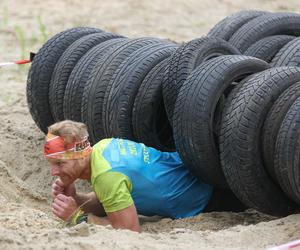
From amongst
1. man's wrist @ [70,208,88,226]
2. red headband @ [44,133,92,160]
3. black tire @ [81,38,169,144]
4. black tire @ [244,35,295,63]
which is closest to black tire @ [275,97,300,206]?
red headband @ [44,133,92,160]

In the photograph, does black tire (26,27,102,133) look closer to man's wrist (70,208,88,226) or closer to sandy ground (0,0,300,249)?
sandy ground (0,0,300,249)

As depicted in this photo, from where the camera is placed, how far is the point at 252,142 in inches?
261

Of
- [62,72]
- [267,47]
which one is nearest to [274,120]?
[267,47]

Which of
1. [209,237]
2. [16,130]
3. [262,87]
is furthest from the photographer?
[16,130]

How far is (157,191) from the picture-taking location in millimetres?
7320

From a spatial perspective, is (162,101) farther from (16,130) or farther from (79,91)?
(16,130)

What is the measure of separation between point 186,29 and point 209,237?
8.55 m

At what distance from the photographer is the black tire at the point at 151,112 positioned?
783cm

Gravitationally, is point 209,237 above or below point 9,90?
above

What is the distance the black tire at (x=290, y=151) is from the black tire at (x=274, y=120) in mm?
84

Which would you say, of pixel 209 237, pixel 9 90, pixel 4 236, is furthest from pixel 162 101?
pixel 9 90

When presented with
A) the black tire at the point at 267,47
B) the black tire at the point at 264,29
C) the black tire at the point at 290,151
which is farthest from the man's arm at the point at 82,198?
the black tire at the point at 264,29

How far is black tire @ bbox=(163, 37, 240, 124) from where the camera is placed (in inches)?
296

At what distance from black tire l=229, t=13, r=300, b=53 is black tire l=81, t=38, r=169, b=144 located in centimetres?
145
